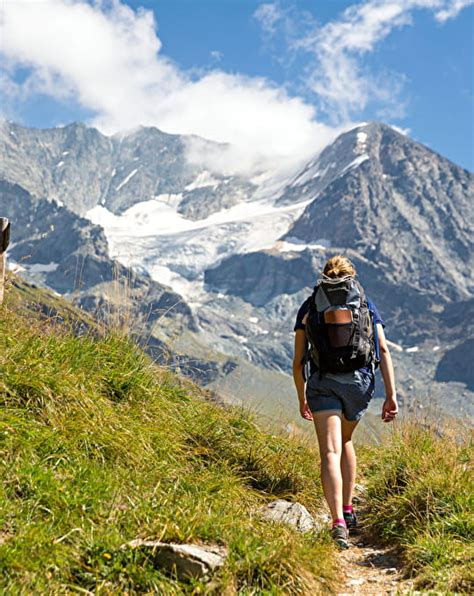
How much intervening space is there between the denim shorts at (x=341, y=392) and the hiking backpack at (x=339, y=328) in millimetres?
83

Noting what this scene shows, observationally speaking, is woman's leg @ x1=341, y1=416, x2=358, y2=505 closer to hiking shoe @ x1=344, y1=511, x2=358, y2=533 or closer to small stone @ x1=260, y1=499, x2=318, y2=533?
hiking shoe @ x1=344, y1=511, x2=358, y2=533

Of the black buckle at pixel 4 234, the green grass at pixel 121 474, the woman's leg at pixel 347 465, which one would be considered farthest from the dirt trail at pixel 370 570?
the black buckle at pixel 4 234

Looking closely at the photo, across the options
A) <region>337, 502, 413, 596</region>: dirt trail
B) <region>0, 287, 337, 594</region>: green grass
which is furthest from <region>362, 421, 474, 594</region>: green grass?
<region>0, 287, 337, 594</region>: green grass

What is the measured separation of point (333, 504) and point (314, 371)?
1291 millimetres

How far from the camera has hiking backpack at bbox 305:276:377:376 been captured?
618cm

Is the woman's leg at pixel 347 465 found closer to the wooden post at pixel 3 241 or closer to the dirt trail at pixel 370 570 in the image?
the dirt trail at pixel 370 570

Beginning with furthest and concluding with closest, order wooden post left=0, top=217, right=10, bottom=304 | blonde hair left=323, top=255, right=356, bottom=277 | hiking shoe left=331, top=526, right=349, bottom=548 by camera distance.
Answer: wooden post left=0, top=217, right=10, bottom=304, blonde hair left=323, top=255, right=356, bottom=277, hiking shoe left=331, top=526, right=349, bottom=548

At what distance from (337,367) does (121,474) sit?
2272 mm

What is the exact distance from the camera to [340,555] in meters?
5.80

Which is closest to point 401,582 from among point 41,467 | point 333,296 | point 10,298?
point 333,296

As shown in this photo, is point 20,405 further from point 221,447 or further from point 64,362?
point 221,447

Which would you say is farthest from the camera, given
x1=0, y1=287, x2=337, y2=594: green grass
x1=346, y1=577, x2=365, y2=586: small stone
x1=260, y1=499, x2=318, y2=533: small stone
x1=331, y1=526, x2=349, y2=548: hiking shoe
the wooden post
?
the wooden post

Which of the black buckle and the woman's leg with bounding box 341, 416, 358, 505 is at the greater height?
the black buckle

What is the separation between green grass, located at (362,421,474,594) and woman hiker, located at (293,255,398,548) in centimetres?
56
